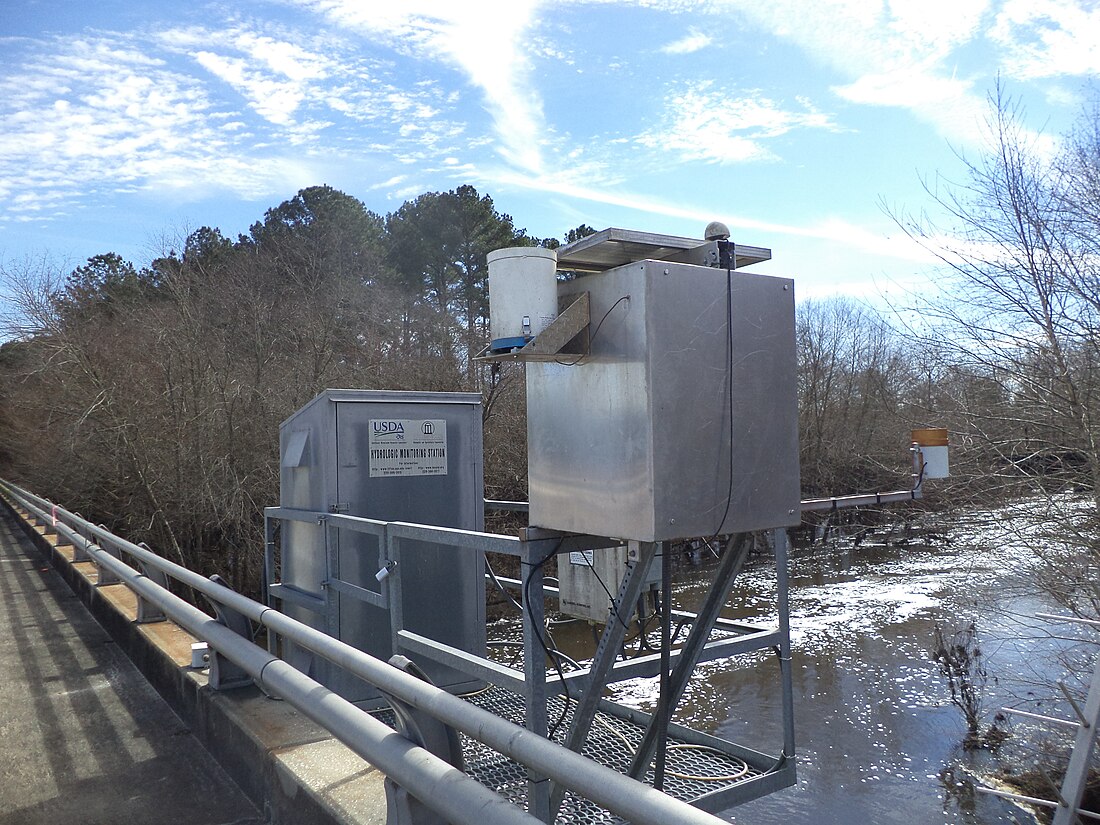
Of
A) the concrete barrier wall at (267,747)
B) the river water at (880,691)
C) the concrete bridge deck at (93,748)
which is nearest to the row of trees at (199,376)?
the river water at (880,691)

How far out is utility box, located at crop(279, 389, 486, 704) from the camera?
531 centimetres

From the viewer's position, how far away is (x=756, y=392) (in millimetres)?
3367

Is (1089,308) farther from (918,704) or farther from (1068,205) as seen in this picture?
(918,704)

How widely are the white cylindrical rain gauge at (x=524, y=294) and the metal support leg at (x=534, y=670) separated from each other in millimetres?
815

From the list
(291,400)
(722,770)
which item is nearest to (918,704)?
(722,770)

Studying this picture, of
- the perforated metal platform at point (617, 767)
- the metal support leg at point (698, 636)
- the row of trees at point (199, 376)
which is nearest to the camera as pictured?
the metal support leg at point (698, 636)

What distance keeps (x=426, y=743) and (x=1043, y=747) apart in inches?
342

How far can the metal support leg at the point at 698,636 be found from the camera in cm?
339

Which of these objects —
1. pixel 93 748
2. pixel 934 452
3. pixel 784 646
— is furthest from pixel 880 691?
pixel 93 748

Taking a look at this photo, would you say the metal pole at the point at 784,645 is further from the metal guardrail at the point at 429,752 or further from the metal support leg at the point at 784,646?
the metal guardrail at the point at 429,752

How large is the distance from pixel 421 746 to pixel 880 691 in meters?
10.00

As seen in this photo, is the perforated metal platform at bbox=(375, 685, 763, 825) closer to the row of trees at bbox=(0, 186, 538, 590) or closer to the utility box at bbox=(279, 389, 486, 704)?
the utility box at bbox=(279, 389, 486, 704)

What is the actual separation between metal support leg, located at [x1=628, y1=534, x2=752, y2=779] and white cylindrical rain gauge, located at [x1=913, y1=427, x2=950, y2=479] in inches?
207

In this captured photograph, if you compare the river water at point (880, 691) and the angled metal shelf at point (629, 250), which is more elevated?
the angled metal shelf at point (629, 250)
